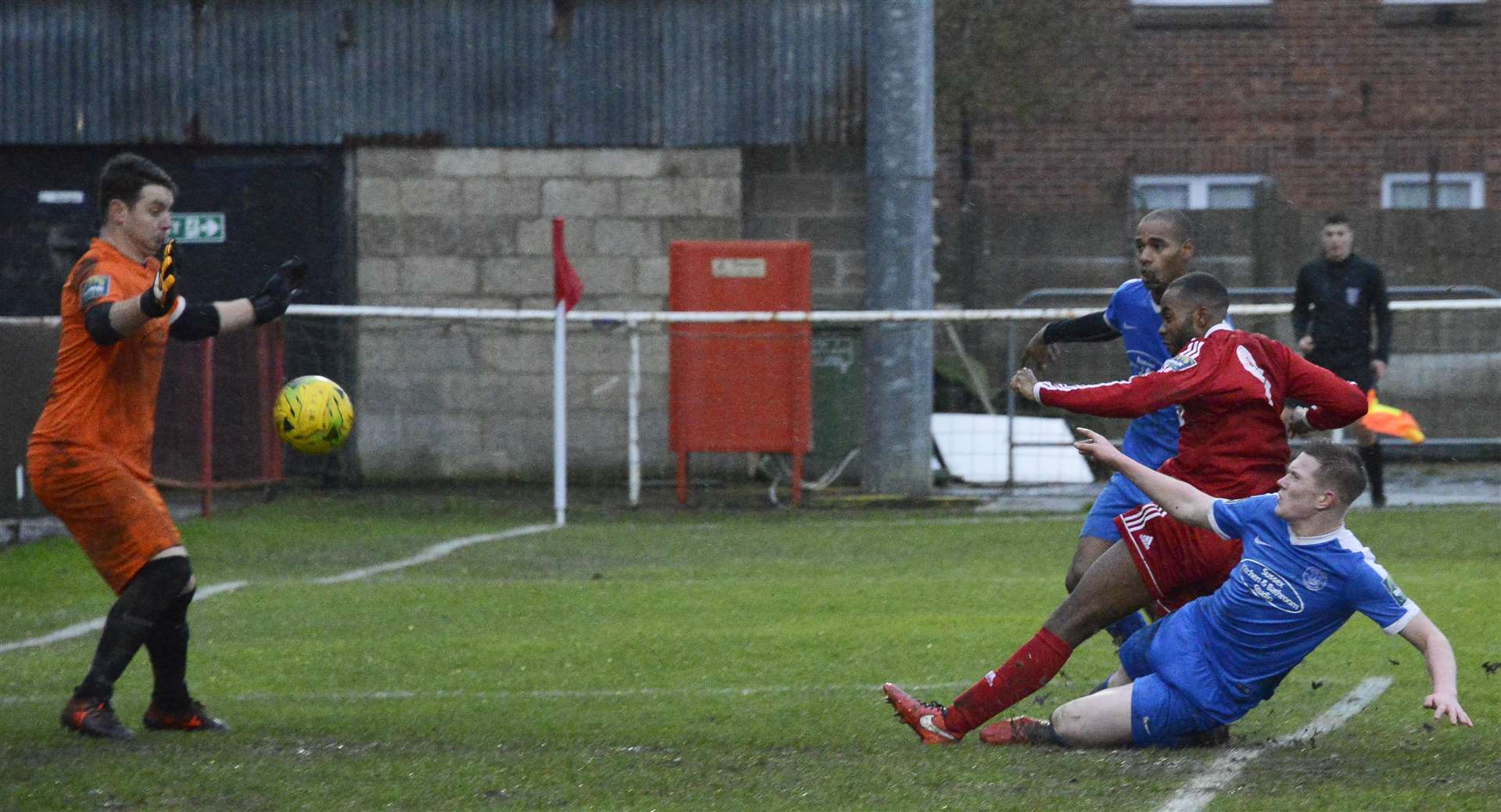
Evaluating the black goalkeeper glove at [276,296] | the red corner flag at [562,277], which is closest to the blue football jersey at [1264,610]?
the black goalkeeper glove at [276,296]

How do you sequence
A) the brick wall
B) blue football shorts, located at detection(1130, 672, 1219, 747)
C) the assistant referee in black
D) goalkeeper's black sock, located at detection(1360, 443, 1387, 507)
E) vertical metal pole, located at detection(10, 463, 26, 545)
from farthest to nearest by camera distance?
the brick wall < goalkeeper's black sock, located at detection(1360, 443, 1387, 507) < the assistant referee in black < vertical metal pole, located at detection(10, 463, 26, 545) < blue football shorts, located at detection(1130, 672, 1219, 747)

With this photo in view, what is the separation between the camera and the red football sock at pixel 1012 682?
19.5 feet

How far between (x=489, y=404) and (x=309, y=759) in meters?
10.2

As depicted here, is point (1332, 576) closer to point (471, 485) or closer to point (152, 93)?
point (471, 485)

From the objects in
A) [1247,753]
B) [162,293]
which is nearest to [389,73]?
[162,293]

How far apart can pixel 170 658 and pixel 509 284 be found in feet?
32.0

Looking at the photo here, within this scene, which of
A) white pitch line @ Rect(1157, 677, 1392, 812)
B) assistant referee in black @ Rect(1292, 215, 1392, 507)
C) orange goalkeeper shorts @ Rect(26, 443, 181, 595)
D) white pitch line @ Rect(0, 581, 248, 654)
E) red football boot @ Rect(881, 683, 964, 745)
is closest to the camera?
white pitch line @ Rect(1157, 677, 1392, 812)

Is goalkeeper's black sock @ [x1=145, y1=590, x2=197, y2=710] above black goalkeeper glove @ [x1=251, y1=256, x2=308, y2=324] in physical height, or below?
below

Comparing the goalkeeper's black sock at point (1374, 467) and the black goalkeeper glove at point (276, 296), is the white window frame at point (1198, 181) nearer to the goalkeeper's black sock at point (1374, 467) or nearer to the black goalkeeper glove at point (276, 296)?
the goalkeeper's black sock at point (1374, 467)

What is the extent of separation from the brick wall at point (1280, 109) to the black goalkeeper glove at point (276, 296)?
47.4 feet

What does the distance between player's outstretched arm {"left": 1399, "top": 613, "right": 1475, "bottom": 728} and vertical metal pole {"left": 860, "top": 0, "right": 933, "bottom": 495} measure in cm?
932

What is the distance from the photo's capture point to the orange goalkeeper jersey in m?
6.31

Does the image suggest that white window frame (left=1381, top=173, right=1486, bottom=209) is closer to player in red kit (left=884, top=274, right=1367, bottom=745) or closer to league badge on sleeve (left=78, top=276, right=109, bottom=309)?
player in red kit (left=884, top=274, right=1367, bottom=745)

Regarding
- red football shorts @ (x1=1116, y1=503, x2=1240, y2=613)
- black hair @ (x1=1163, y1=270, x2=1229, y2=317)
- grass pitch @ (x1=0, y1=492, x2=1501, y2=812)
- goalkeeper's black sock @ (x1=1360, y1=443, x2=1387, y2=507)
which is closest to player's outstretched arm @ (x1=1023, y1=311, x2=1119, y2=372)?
black hair @ (x1=1163, y1=270, x2=1229, y2=317)
